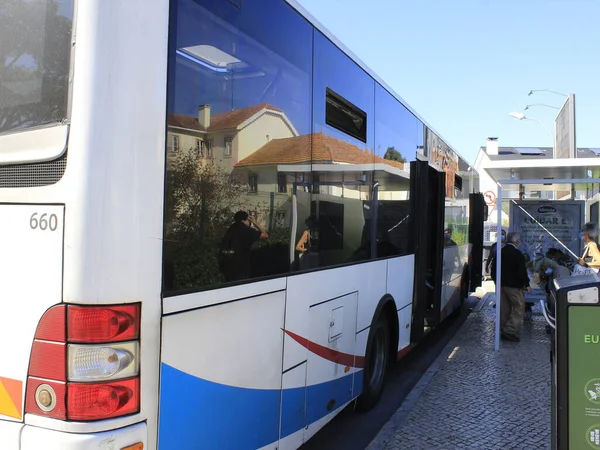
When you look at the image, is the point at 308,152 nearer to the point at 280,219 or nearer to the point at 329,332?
the point at 280,219

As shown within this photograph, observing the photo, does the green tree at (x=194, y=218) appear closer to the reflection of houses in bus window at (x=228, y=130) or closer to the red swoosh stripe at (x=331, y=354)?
the reflection of houses in bus window at (x=228, y=130)

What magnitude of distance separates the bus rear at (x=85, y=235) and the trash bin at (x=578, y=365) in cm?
221

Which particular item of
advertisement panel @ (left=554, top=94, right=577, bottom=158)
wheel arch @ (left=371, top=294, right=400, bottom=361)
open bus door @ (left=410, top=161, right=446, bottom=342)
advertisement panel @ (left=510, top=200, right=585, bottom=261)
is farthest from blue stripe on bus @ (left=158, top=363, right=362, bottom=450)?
advertisement panel @ (left=554, top=94, right=577, bottom=158)

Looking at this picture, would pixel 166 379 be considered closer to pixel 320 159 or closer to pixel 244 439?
pixel 244 439

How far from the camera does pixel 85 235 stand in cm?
208

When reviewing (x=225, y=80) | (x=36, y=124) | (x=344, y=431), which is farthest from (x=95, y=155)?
(x=344, y=431)

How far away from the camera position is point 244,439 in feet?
9.41

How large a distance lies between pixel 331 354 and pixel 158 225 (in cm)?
230

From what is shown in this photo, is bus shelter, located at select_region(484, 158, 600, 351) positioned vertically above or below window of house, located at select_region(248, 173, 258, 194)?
above

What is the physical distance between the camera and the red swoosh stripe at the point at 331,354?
3.58 m

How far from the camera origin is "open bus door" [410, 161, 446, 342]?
663 cm

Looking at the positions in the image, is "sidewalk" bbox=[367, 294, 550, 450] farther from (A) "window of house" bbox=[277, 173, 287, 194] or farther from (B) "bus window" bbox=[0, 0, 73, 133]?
(B) "bus window" bbox=[0, 0, 73, 133]

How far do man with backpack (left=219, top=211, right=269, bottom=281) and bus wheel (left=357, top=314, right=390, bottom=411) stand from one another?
2.48 meters

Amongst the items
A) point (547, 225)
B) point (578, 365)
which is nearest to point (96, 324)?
point (578, 365)
